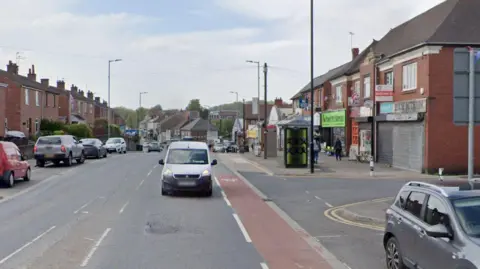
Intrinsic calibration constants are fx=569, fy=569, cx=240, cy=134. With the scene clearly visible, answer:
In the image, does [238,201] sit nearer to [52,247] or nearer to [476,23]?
[52,247]

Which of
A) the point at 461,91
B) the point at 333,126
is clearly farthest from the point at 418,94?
the point at 333,126

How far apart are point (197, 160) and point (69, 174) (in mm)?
10091

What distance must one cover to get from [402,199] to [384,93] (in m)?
24.3

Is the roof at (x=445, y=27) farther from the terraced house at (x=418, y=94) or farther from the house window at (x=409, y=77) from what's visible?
the house window at (x=409, y=77)

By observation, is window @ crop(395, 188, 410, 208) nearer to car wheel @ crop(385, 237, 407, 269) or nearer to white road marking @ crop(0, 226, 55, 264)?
car wheel @ crop(385, 237, 407, 269)

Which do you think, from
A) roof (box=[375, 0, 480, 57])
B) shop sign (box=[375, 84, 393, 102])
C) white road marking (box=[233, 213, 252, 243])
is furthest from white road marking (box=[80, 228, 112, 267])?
shop sign (box=[375, 84, 393, 102])

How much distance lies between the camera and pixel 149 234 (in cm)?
1186

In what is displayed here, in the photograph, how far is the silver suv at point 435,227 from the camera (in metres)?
6.39

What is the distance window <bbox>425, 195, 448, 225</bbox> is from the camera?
23.0 feet

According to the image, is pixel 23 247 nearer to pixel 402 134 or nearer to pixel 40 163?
pixel 40 163

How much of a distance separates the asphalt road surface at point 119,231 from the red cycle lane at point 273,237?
0.84ft

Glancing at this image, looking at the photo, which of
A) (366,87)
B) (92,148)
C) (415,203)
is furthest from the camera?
(92,148)

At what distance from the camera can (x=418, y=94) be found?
28844mm

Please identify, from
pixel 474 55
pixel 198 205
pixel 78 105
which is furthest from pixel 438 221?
pixel 78 105
